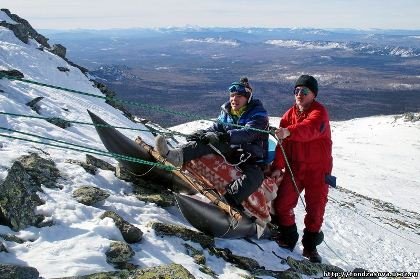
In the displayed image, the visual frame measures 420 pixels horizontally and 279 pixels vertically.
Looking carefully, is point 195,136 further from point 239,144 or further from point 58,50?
point 58,50

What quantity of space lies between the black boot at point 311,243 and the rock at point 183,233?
6.66 feet

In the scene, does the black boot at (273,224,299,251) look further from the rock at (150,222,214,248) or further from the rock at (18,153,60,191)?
the rock at (18,153,60,191)

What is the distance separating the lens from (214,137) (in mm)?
7004

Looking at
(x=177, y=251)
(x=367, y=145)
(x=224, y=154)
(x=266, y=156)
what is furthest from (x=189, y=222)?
(x=367, y=145)

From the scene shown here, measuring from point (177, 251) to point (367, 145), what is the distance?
67.0 metres

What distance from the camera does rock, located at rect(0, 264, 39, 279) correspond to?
164 inches

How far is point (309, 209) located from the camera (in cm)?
760

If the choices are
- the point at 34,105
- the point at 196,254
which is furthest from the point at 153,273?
the point at 34,105

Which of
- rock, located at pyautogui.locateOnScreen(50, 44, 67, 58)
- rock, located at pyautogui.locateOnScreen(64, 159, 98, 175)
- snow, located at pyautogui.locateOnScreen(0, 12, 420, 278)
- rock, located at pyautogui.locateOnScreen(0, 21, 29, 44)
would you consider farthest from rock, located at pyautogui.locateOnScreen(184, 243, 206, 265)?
rock, located at pyautogui.locateOnScreen(50, 44, 67, 58)

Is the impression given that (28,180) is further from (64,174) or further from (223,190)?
(223,190)

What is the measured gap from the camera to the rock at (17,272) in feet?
13.6

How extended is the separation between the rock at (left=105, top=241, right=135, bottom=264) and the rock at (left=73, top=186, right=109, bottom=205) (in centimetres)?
124

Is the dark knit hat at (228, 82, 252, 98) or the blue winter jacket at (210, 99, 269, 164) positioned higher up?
the dark knit hat at (228, 82, 252, 98)

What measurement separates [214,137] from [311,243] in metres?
2.61
